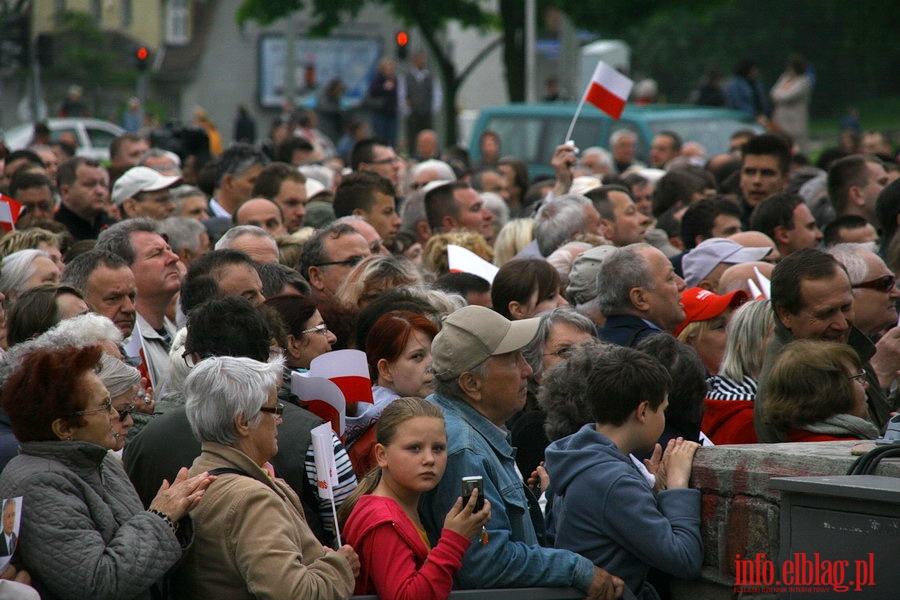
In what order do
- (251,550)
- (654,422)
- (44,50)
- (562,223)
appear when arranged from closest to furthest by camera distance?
(251,550) → (654,422) → (562,223) → (44,50)

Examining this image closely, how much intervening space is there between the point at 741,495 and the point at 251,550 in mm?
1602

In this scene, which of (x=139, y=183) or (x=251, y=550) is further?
(x=139, y=183)

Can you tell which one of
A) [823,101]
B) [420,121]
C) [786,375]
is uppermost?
[786,375]

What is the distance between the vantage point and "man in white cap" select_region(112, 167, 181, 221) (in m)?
9.88

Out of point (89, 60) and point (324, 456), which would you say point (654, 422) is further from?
point (89, 60)

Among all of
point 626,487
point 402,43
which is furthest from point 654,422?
point 402,43

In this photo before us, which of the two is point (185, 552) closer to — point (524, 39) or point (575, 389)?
point (575, 389)

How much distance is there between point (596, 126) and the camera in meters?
17.7

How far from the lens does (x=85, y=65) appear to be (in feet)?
181

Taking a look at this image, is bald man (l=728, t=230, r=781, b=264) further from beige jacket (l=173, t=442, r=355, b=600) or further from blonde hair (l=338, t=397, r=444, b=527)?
beige jacket (l=173, t=442, r=355, b=600)

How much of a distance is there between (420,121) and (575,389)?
20.9 m

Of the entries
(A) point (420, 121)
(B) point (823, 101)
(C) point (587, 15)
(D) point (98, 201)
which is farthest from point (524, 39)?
(B) point (823, 101)

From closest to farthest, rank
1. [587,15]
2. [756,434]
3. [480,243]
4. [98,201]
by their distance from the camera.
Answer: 1. [756,434]
2. [480,243]
3. [98,201]
4. [587,15]

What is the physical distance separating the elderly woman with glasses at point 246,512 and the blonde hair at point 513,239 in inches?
201
